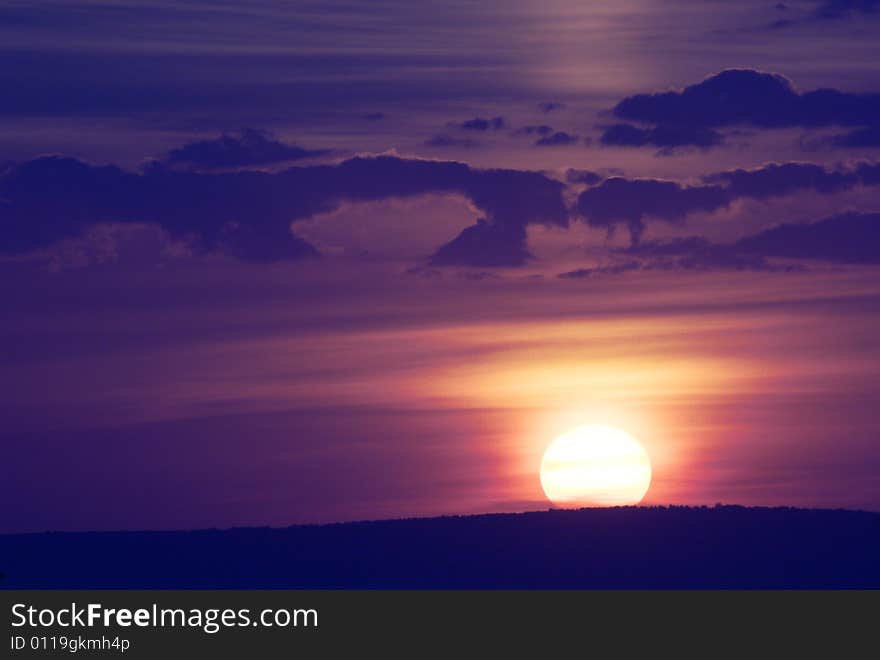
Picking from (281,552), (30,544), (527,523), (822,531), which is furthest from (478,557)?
(30,544)

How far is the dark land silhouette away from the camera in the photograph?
222 ft

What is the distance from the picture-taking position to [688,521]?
7212 centimetres

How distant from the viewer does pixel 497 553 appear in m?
69.9

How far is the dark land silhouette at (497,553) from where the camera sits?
6775cm

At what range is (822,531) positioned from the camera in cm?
7162

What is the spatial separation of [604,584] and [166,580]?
17.3 m

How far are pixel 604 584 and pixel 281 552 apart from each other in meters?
13.8
